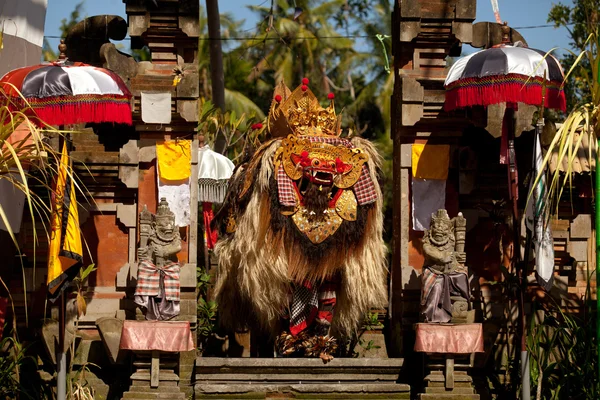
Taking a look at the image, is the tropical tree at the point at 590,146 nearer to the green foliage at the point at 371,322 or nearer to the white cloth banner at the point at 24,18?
the green foliage at the point at 371,322

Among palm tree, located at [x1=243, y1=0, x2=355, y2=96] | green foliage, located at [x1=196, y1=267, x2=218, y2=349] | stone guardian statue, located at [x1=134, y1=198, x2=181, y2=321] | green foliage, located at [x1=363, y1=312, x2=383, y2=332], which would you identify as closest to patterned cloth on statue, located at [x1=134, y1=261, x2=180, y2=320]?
stone guardian statue, located at [x1=134, y1=198, x2=181, y2=321]

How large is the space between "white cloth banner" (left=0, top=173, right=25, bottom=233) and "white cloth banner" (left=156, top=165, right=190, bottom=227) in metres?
1.39

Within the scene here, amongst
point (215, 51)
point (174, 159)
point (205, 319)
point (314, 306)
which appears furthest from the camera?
point (215, 51)

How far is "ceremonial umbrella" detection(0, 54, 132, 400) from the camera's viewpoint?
9.45 meters

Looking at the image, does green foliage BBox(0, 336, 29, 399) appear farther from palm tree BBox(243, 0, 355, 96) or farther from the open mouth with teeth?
palm tree BBox(243, 0, 355, 96)

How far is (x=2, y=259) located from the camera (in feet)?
35.1

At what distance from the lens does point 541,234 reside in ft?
32.3

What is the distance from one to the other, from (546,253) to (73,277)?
4281 millimetres

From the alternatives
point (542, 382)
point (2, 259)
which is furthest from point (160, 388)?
point (542, 382)

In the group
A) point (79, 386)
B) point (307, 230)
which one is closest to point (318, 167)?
point (307, 230)

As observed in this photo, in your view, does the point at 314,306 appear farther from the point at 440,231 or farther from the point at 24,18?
the point at 24,18

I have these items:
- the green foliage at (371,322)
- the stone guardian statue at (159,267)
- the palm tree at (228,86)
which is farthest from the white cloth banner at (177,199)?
the palm tree at (228,86)

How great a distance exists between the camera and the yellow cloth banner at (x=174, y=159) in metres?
10.6

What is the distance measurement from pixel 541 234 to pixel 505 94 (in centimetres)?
133
